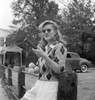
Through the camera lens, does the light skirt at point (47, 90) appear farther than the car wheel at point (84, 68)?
No

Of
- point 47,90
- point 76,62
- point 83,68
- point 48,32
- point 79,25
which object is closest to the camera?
point 47,90

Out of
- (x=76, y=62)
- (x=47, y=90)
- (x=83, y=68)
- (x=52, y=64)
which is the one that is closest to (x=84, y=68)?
(x=83, y=68)

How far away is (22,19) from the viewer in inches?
1304

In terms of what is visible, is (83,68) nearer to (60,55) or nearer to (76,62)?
(76,62)

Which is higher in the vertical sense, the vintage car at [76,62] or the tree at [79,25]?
the tree at [79,25]

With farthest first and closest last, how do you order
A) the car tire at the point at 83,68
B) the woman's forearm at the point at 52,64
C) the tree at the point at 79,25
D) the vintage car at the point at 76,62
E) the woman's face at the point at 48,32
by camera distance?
the tree at the point at 79,25, the car tire at the point at 83,68, the vintage car at the point at 76,62, the woman's face at the point at 48,32, the woman's forearm at the point at 52,64

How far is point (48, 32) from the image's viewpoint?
7.27 ft

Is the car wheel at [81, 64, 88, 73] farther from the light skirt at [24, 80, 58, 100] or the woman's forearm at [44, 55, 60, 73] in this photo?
the woman's forearm at [44, 55, 60, 73]

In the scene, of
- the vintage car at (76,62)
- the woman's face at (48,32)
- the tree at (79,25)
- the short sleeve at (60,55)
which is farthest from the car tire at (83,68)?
the short sleeve at (60,55)

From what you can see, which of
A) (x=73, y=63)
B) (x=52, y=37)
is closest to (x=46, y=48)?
(x=52, y=37)

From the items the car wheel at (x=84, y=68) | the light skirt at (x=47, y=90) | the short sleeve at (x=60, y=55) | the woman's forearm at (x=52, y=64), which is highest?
the short sleeve at (x=60, y=55)

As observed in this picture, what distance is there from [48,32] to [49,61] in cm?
39

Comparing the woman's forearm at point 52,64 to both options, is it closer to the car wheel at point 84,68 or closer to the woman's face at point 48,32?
the woman's face at point 48,32

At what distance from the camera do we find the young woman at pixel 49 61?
198cm
